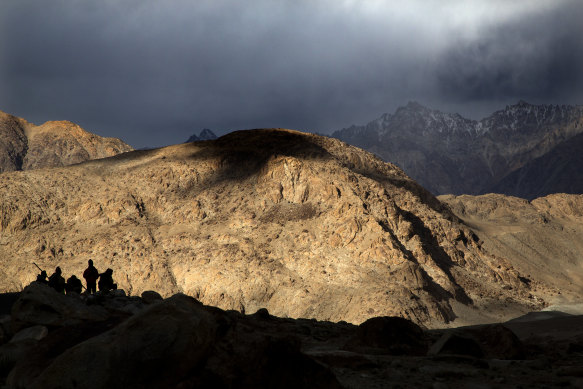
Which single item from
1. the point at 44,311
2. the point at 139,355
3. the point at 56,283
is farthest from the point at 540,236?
the point at 139,355

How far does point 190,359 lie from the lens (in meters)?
6.36

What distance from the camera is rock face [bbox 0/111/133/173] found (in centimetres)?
14338

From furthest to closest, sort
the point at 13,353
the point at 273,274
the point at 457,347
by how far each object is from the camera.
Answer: the point at 273,274 < the point at 457,347 < the point at 13,353

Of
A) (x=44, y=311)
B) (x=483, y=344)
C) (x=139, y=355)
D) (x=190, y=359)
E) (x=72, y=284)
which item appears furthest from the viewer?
(x=72, y=284)

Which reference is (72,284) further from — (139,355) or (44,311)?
(139,355)

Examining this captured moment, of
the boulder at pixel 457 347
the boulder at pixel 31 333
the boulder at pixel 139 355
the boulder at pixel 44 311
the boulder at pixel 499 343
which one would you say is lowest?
the boulder at pixel 499 343

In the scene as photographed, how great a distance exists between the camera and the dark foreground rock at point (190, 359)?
6.12m

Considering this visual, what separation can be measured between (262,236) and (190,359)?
154 feet

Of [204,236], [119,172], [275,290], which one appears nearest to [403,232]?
[275,290]

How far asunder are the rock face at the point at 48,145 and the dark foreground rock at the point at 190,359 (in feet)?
471

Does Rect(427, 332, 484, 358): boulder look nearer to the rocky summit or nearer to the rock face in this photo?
the rocky summit

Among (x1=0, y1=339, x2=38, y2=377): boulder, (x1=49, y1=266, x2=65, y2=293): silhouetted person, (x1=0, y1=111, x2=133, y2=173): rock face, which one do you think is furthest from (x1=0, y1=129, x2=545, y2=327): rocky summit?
(x1=0, y1=111, x2=133, y2=173): rock face

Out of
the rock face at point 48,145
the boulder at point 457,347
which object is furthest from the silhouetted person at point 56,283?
the rock face at point 48,145

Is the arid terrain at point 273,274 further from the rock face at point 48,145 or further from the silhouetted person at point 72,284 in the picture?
the rock face at point 48,145
